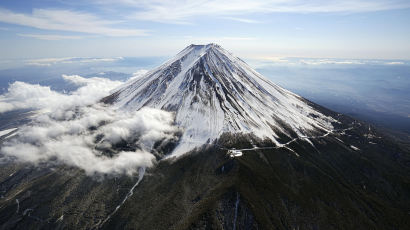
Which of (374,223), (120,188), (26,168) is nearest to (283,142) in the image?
(374,223)

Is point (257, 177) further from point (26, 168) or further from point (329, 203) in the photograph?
point (26, 168)

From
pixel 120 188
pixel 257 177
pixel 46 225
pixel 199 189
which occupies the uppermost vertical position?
pixel 257 177

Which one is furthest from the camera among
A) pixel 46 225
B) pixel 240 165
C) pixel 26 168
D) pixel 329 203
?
pixel 26 168

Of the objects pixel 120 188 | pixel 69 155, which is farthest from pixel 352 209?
pixel 69 155

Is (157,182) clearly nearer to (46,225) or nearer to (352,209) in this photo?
(46,225)

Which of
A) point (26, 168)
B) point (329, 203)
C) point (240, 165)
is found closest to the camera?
point (329, 203)

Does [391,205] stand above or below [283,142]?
below

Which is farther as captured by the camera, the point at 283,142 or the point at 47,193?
the point at 283,142

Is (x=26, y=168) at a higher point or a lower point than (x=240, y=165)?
lower

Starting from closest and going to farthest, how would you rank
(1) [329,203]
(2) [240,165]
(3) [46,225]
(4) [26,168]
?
(3) [46,225]
(1) [329,203]
(2) [240,165]
(4) [26,168]
